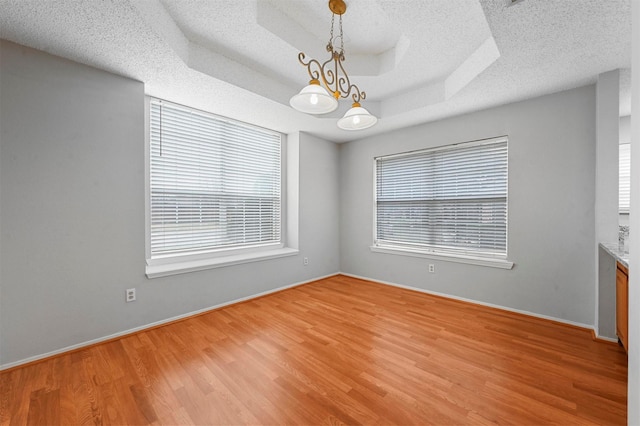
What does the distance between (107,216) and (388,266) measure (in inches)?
147

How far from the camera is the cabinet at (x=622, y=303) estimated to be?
2047 millimetres

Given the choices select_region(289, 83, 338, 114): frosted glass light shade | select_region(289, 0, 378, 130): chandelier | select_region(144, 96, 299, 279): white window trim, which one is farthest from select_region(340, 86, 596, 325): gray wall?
select_region(289, 83, 338, 114): frosted glass light shade

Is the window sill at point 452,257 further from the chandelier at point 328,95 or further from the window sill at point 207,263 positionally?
the chandelier at point 328,95

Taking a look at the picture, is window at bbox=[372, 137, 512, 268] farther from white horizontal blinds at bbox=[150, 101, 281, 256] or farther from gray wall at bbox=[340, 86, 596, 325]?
white horizontal blinds at bbox=[150, 101, 281, 256]

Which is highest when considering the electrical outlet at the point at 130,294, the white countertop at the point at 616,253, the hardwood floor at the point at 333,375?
the white countertop at the point at 616,253

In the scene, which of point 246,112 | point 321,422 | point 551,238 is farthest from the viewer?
point 246,112

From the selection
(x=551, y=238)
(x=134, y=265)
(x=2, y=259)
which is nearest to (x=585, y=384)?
(x=551, y=238)

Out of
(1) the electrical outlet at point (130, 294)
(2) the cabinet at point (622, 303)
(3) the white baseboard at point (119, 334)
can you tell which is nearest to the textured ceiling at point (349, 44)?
(2) the cabinet at point (622, 303)

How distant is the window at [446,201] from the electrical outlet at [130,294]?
3.43 m

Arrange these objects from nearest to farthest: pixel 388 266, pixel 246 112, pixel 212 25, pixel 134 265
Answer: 1. pixel 212 25
2. pixel 134 265
3. pixel 246 112
4. pixel 388 266

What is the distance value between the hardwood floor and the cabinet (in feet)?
0.62

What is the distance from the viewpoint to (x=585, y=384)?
1.87 meters

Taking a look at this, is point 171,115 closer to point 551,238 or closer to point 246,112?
point 246,112

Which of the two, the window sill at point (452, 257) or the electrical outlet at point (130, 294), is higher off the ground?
the window sill at point (452, 257)
